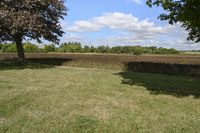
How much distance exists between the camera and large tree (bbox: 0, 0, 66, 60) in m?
26.7

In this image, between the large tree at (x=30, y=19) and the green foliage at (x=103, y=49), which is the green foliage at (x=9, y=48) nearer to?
the green foliage at (x=103, y=49)

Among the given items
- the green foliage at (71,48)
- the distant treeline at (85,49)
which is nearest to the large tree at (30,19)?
the distant treeline at (85,49)

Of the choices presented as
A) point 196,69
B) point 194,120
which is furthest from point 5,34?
point 194,120

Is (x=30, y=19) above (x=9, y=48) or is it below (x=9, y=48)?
above

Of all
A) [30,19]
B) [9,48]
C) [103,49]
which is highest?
[30,19]

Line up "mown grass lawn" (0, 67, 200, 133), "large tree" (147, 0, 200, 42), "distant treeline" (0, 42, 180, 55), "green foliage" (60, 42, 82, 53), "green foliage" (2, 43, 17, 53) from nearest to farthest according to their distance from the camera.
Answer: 1. "mown grass lawn" (0, 67, 200, 133)
2. "large tree" (147, 0, 200, 42)
3. "green foliage" (2, 43, 17, 53)
4. "distant treeline" (0, 42, 180, 55)
5. "green foliage" (60, 42, 82, 53)

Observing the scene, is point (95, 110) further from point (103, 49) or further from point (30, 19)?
point (103, 49)

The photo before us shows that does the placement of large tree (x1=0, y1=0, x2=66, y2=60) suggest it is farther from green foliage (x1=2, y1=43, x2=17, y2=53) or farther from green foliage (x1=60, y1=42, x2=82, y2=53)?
Answer: green foliage (x1=60, y1=42, x2=82, y2=53)

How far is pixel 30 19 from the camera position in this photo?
27188mm

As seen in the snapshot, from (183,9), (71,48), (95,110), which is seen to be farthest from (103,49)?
(95,110)

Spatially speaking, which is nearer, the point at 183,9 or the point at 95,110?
the point at 95,110

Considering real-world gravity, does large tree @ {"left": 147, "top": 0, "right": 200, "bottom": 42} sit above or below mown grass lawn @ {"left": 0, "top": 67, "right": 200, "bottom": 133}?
above

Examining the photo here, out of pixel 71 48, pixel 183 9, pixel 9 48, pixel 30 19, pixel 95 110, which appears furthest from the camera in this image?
pixel 71 48

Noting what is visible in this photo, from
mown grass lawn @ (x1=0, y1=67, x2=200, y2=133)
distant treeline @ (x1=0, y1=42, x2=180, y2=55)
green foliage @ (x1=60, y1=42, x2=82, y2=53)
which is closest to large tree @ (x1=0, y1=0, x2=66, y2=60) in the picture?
mown grass lawn @ (x1=0, y1=67, x2=200, y2=133)
